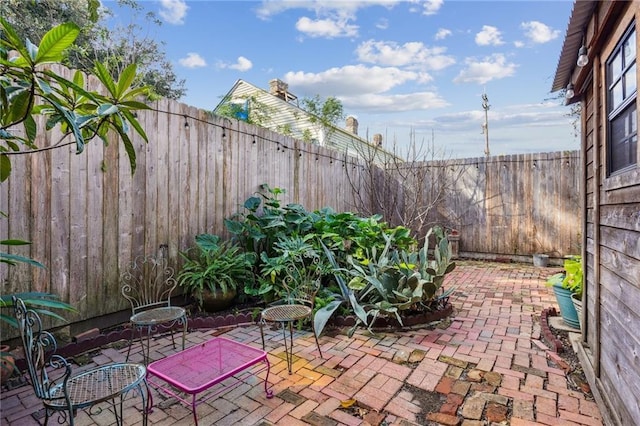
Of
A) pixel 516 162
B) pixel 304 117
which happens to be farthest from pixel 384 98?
pixel 516 162

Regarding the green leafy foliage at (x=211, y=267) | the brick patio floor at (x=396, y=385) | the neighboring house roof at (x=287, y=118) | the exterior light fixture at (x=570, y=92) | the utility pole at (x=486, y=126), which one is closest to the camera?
the brick patio floor at (x=396, y=385)

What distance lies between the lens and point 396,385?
202 centimetres

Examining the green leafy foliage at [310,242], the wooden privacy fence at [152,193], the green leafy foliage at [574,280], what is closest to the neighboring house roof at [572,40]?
the green leafy foliage at [574,280]

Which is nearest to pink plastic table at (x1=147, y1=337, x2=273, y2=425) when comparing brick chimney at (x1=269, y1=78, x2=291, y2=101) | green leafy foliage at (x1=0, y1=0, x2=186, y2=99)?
green leafy foliage at (x1=0, y1=0, x2=186, y2=99)

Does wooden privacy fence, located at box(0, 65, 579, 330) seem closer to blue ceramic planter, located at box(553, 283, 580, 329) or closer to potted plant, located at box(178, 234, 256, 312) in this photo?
potted plant, located at box(178, 234, 256, 312)

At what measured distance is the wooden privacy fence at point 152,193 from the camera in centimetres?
231

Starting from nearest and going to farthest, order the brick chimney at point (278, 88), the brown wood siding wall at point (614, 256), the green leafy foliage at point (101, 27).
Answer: the brown wood siding wall at point (614, 256) → the green leafy foliage at point (101, 27) → the brick chimney at point (278, 88)

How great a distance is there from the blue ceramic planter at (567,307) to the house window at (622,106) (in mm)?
1536

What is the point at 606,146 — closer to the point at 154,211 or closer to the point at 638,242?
the point at 638,242

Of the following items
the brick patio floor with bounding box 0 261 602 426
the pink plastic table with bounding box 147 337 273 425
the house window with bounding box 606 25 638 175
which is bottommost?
the brick patio floor with bounding box 0 261 602 426

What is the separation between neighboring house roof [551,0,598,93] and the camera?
172 centimetres

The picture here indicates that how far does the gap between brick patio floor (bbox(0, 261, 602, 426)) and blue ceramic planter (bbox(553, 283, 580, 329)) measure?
0.25 m

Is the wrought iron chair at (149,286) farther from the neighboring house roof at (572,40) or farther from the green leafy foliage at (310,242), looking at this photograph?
the neighboring house roof at (572,40)

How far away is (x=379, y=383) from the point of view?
2.03m
